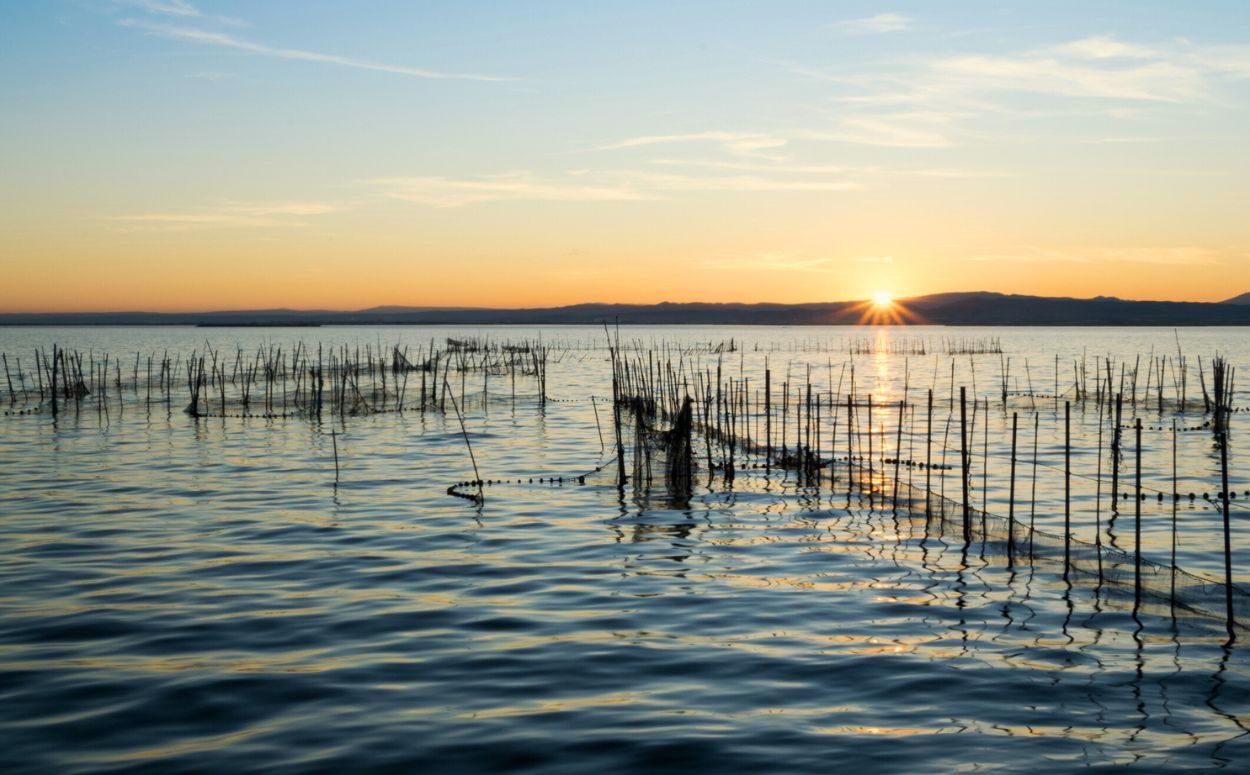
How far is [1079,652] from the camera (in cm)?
765

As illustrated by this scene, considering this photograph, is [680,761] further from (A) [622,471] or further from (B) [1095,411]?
(B) [1095,411]

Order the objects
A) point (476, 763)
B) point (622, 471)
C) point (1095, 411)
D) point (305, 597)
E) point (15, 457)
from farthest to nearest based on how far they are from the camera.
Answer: point (1095, 411), point (15, 457), point (622, 471), point (305, 597), point (476, 763)

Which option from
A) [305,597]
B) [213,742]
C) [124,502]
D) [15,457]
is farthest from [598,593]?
[15,457]

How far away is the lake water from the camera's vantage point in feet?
19.7

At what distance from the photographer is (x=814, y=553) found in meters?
11.1

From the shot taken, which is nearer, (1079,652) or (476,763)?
(476,763)

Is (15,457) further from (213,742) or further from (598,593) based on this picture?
(213,742)

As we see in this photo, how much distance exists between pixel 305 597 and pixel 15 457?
1220 cm

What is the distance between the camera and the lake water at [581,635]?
6004mm

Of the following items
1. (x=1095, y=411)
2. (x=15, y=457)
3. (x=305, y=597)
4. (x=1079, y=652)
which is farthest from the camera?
(x=1095, y=411)

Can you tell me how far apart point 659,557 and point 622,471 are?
14.2 feet

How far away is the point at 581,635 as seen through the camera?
26.6 ft

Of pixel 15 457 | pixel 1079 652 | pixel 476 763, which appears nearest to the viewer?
pixel 476 763

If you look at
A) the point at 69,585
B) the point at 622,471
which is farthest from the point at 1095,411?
the point at 69,585
